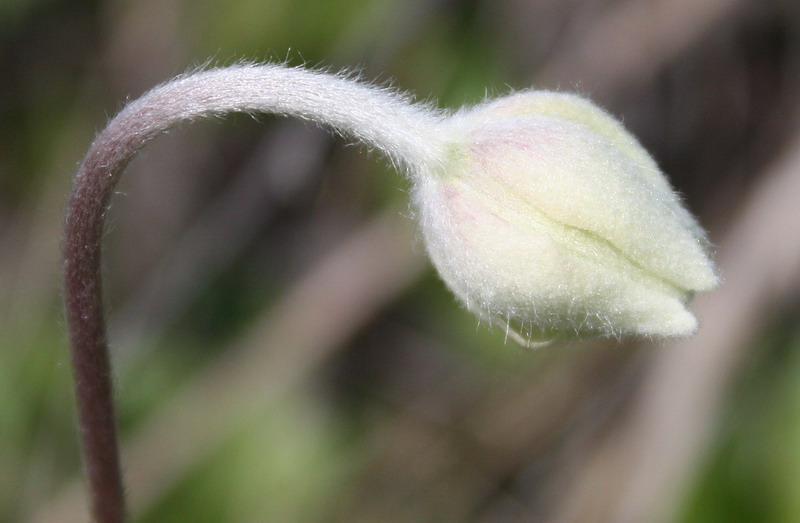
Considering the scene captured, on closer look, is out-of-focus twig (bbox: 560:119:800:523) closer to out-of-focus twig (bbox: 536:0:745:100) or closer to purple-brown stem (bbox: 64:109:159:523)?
out-of-focus twig (bbox: 536:0:745:100)

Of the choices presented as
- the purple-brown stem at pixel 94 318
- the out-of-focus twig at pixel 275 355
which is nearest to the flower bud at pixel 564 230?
the purple-brown stem at pixel 94 318

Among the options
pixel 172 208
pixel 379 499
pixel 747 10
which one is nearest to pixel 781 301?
pixel 747 10

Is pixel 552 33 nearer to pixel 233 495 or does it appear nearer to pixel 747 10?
pixel 747 10

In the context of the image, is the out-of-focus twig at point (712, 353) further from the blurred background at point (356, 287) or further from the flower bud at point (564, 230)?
the flower bud at point (564, 230)

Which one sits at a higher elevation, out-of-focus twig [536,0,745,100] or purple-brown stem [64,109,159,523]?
out-of-focus twig [536,0,745,100]

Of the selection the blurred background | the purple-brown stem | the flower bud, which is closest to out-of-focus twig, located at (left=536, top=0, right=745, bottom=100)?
the blurred background

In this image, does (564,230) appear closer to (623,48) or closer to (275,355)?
(275,355)
